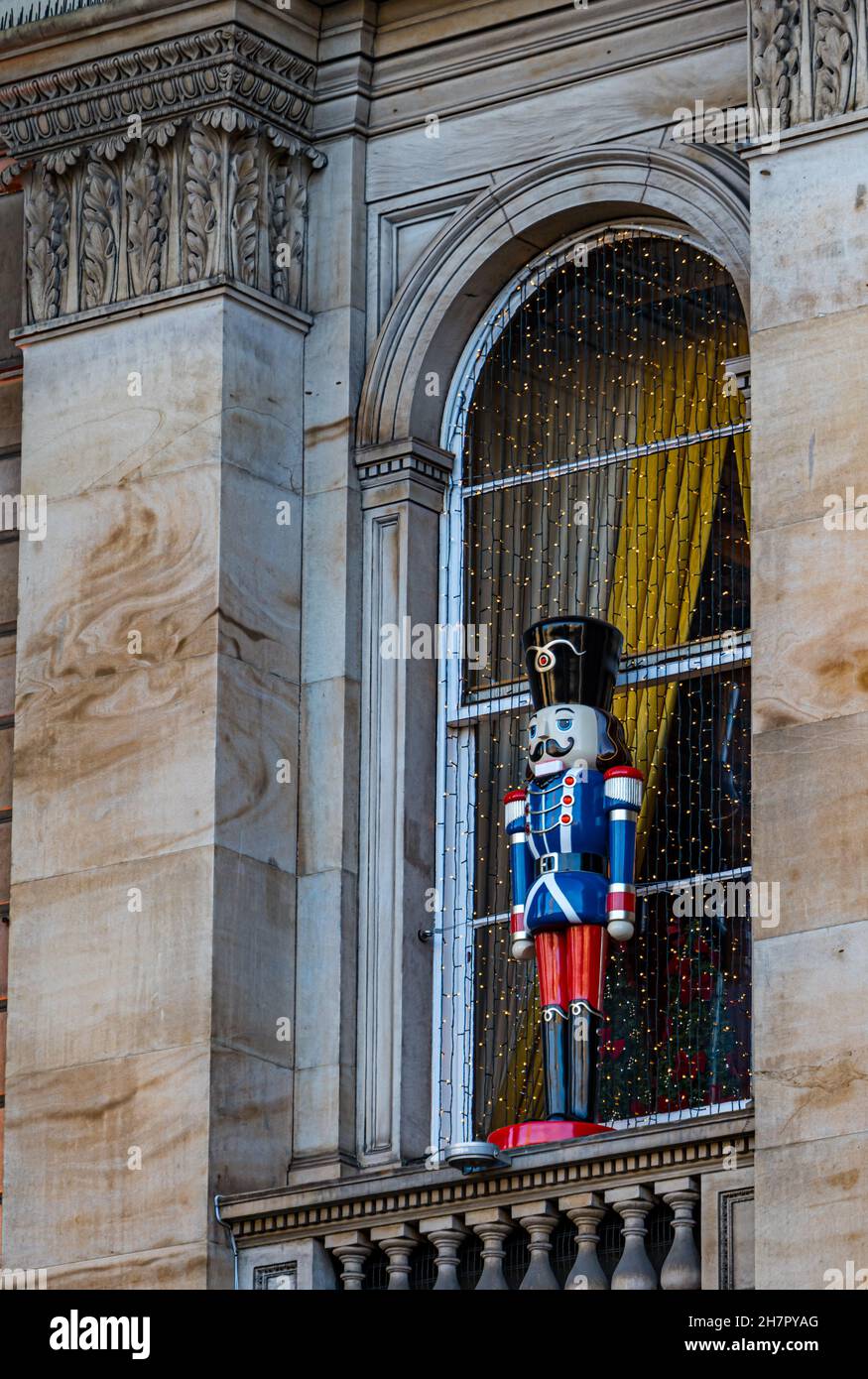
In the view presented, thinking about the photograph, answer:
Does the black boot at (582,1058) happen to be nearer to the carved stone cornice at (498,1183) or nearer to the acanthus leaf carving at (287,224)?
the carved stone cornice at (498,1183)

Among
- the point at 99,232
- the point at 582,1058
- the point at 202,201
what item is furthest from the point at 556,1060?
the point at 99,232

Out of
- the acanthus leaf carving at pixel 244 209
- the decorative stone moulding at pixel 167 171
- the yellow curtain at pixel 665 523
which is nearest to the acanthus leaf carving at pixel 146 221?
the decorative stone moulding at pixel 167 171

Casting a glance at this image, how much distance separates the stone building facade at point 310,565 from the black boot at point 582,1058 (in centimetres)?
28

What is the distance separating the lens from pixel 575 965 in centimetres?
1959

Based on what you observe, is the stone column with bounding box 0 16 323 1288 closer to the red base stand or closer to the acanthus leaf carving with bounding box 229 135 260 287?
the acanthus leaf carving with bounding box 229 135 260 287

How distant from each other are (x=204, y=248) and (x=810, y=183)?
3391 millimetres

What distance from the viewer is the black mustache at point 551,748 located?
19719 mm

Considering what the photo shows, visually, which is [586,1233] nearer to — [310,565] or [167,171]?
[310,565]

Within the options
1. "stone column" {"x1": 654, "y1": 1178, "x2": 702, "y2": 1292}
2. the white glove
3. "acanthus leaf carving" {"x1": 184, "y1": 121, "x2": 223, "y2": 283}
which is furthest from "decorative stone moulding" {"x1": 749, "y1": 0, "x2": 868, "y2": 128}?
"stone column" {"x1": 654, "y1": 1178, "x2": 702, "y2": 1292}

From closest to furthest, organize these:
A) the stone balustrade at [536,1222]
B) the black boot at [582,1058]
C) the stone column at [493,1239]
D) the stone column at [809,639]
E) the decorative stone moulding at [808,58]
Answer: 1. the stone column at [809,639]
2. the stone balustrade at [536,1222]
3. the stone column at [493,1239]
4. the decorative stone moulding at [808,58]
5. the black boot at [582,1058]

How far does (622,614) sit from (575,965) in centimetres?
192
